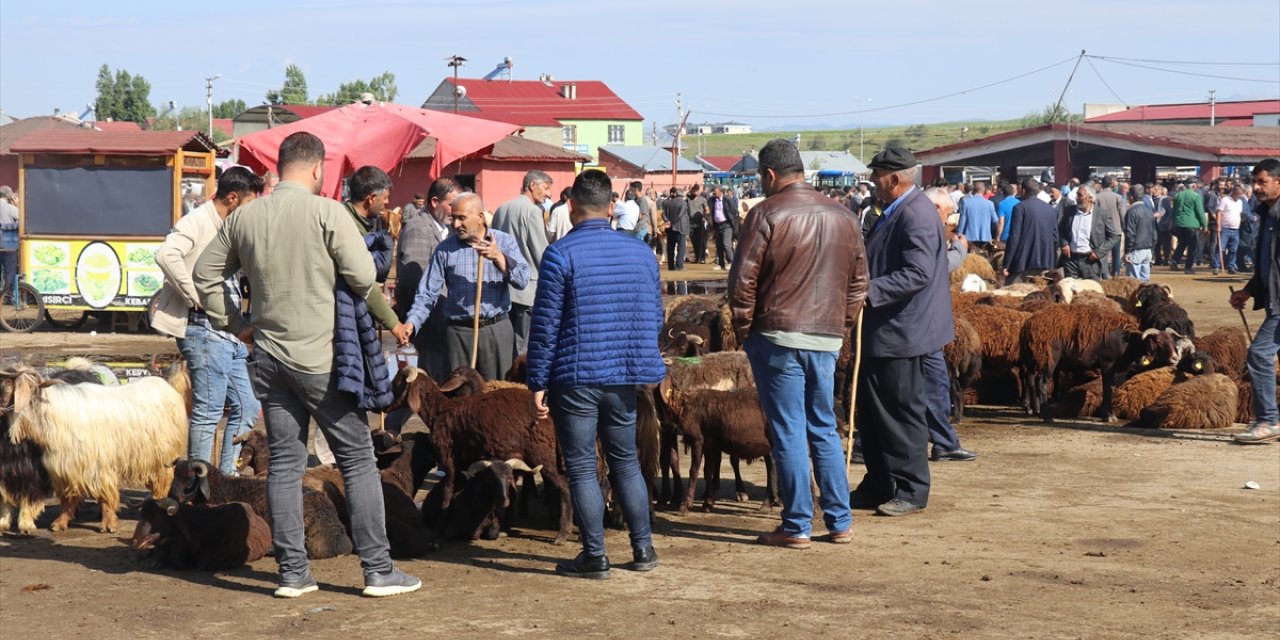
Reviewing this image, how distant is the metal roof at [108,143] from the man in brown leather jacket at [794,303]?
1323 cm

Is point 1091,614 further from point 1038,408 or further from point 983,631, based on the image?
point 1038,408

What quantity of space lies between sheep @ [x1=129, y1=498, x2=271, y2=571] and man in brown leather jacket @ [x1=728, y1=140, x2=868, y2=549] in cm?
273

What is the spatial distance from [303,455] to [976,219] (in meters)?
16.8

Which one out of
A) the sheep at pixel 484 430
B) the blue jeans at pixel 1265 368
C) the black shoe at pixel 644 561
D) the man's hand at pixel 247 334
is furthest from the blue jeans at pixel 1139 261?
the man's hand at pixel 247 334

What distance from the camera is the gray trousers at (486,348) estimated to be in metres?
8.89

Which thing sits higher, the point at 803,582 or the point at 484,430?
the point at 484,430

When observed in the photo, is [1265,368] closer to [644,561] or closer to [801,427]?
[801,427]

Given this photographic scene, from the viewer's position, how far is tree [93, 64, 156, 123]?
11638 cm

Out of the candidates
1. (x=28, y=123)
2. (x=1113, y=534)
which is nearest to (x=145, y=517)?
(x=1113, y=534)

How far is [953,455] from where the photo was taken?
33.0 feet

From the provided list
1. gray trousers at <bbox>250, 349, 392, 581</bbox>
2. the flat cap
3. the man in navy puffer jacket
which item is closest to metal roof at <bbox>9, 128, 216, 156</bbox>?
the flat cap

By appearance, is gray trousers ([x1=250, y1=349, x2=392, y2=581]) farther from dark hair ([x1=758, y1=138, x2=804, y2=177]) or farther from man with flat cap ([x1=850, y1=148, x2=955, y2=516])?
man with flat cap ([x1=850, y1=148, x2=955, y2=516])

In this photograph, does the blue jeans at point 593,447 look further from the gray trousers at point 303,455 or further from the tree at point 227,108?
the tree at point 227,108

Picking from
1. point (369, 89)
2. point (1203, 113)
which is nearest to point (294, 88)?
point (369, 89)
